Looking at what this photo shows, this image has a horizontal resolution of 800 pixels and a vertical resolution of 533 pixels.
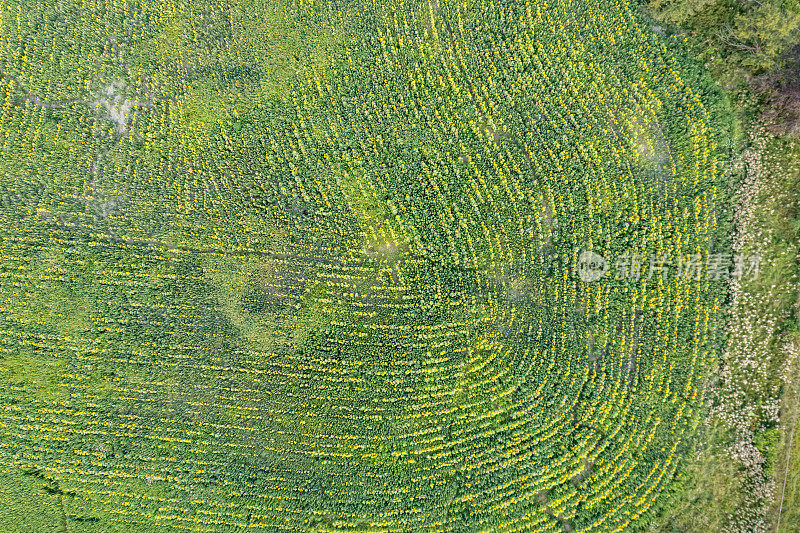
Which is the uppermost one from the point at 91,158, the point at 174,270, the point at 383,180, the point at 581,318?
the point at 383,180

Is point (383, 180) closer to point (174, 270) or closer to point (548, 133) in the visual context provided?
point (548, 133)

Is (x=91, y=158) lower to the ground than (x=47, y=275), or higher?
higher

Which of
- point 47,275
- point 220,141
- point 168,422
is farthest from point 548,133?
point 47,275

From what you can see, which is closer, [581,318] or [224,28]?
[581,318]

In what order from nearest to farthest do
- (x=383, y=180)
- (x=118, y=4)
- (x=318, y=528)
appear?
(x=318, y=528) → (x=383, y=180) → (x=118, y=4)

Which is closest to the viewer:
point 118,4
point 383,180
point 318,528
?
point 318,528

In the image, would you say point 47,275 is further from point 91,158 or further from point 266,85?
point 266,85
